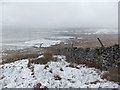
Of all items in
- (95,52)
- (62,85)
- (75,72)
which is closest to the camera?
(62,85)

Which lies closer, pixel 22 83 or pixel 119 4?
pixel 22 83

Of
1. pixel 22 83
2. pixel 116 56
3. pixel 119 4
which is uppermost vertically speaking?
pixel 119 4

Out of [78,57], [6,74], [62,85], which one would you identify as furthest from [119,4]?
[6,74]

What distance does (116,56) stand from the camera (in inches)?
594

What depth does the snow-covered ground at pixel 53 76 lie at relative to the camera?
44.1 ft

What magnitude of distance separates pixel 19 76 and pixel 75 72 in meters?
4.88

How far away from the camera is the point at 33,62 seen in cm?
1867

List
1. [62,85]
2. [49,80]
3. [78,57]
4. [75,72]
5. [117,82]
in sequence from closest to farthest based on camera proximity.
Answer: [117,82] < [62,85] < [49,80] < [75,72] < [78,57]

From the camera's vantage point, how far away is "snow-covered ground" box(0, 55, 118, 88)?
13.4m

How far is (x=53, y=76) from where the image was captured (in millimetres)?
15125

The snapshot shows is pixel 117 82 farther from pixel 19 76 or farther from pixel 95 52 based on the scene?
pixel 19 76

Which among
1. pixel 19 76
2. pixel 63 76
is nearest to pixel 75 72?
pixel 63 76

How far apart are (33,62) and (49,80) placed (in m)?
4.71

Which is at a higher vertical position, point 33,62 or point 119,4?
point 119,4
